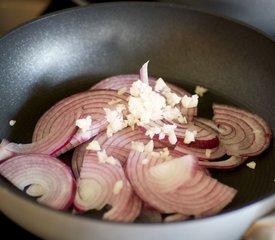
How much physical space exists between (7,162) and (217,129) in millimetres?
426

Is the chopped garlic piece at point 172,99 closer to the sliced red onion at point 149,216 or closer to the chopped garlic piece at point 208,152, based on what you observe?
the chopped garlic piece at point 208,152

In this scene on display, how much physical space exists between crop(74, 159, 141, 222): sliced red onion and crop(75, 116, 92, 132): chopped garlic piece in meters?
0.09

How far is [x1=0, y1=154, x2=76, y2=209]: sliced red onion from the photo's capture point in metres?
0.82

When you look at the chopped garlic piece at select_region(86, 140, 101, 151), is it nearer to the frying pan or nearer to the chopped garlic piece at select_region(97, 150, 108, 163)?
the chopped garlic piece at select_region(97, 150, 108, 163)

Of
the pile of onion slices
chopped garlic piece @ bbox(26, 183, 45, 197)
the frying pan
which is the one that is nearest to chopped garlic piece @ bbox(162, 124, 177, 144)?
the pile of onion slices

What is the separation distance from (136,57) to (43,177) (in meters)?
0.43

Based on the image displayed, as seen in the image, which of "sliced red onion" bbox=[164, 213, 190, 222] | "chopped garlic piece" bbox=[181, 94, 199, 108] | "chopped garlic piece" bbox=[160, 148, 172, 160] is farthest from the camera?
"chopped garlic piece" bbox=[181, 94, 199, 108]

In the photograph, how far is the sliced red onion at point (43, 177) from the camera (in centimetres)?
82

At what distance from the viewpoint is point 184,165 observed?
0.85 meters

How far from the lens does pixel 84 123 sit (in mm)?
937

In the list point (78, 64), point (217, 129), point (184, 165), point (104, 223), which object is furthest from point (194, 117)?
point (104, 223)

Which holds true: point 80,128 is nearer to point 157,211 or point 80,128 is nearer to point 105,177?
point 105,177

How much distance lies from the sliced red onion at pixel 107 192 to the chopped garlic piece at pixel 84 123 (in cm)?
9

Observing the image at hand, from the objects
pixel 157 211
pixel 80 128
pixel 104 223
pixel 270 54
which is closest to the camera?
pixel 104 223
